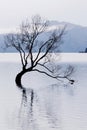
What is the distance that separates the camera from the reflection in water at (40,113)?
28.4 metres

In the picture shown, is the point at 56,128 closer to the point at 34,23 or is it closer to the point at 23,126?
the point at 23,126

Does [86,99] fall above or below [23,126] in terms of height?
below

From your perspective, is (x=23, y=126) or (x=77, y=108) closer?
(x=23, y=126)

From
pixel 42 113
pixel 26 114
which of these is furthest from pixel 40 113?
pixel 26 114

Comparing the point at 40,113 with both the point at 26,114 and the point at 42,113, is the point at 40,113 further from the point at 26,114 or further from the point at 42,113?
the point at 26,114

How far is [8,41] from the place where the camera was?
65375 millimetres

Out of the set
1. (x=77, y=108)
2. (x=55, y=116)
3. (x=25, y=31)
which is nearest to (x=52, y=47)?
(x=25, y=31)

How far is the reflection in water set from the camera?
28406 mm

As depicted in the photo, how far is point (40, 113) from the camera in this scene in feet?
112

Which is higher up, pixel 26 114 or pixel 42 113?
pixel 26 114

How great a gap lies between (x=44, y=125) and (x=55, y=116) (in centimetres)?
407

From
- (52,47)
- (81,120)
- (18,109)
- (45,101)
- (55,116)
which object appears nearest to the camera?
(81,120)

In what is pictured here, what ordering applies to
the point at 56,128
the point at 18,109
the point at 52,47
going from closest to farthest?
1. the point at 56,128
2. the point at 18,109
3. the point at 52,47

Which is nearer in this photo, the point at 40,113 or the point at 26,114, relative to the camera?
the point at 26,114
